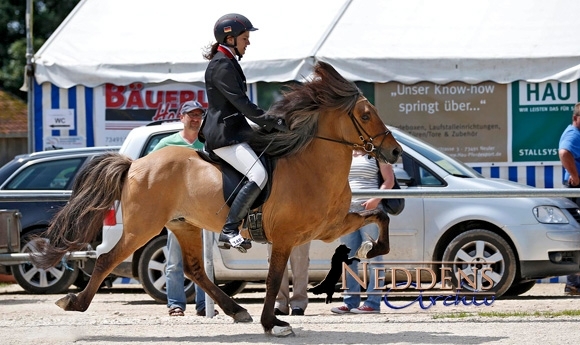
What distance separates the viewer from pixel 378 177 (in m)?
11.1

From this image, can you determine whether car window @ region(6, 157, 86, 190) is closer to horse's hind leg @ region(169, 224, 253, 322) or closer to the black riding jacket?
horse's hind leg @ region(169, 224, 253, 322)

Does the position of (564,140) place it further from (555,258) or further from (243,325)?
(243,325)

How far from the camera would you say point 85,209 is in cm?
938

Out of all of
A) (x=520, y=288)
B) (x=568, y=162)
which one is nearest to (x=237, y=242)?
(x=520, y=288)

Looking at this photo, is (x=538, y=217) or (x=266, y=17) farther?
(x=266, y=17)

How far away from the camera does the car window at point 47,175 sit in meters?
14.8

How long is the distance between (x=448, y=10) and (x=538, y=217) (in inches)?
196

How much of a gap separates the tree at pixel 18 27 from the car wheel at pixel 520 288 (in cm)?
2457

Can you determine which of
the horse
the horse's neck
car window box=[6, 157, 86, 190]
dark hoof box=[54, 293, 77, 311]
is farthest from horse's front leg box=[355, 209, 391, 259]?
car window box=[6, 157, 86, 190]

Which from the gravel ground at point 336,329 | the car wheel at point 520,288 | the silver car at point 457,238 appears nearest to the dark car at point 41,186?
the silver car at point 457,238

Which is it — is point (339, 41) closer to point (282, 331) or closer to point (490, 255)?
point (490, 255)

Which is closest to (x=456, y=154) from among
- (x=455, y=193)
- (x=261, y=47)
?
(x=261, y=47)

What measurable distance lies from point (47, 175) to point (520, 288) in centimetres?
645

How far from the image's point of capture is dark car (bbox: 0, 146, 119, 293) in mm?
14609
